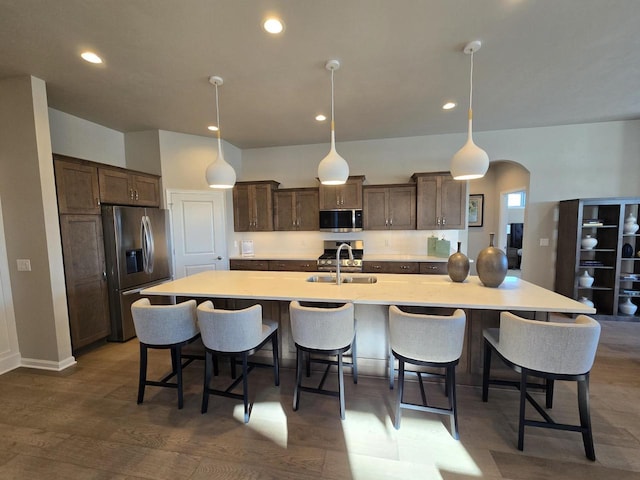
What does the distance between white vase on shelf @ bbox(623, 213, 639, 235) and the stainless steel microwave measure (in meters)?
3.70

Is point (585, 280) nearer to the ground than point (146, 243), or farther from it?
nearer to the ground

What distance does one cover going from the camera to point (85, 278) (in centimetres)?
302

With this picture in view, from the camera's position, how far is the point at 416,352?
1.76 metres

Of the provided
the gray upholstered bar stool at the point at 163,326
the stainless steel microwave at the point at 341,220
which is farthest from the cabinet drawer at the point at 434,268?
the gray upholstered bar stool at the point at 163,326

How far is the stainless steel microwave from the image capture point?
4.50 m

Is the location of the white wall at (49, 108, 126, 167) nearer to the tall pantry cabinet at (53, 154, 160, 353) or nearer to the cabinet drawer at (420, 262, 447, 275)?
the tall pantry cabinet at (53, 154, 160, 353)

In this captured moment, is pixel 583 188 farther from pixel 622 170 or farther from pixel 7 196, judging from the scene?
pixel 7 196

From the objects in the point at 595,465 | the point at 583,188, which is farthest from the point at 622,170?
the point at 595,465

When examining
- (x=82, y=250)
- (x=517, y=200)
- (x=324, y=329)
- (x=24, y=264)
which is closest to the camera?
(x=324, y=329)

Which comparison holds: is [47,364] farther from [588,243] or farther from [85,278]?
[588,243]

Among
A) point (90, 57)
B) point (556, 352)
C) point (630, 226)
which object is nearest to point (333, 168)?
point (556, 352)

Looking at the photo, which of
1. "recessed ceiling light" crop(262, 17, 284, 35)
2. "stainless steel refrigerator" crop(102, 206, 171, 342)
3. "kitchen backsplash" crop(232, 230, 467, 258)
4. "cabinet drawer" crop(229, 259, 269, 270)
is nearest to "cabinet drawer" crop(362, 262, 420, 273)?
"kitchen backsplash" crop(232, 230, 467, 258)

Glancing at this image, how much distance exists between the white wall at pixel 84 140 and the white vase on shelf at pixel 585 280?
22.9 feet

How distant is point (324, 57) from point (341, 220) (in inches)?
102
